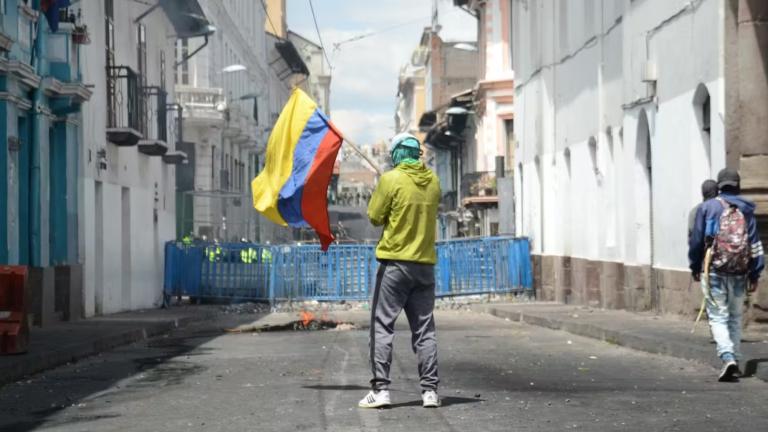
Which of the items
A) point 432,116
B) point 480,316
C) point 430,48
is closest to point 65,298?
point 480,316

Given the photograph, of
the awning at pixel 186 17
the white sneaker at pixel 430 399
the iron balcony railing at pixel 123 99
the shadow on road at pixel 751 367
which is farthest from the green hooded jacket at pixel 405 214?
the awning at pixel 186 17

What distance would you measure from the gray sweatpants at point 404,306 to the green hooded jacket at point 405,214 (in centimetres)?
9

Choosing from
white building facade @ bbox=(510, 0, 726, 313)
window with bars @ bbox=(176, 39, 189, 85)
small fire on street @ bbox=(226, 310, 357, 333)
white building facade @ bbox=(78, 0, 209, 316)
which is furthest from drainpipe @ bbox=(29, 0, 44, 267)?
window with bars @ bbox=(176, 39, 189, 85)

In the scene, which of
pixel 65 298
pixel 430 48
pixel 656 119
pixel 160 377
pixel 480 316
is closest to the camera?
pixel 160 377

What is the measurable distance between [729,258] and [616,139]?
13043 mm

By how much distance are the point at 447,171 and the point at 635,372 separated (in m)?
58.7

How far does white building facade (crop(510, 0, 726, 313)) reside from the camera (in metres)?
19.8

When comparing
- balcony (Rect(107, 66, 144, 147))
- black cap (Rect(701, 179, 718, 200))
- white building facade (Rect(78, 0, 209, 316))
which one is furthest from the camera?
balcony (Rect(107, 66, 144, 147))

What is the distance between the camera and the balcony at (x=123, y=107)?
27484 millimetres

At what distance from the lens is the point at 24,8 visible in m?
21.1

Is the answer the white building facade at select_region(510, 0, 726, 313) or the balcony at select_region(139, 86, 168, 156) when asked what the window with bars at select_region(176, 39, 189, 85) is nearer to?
the white building facade at select_region(510, 0, 726, 313)

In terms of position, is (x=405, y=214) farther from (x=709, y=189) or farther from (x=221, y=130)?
(x=221, y=130)

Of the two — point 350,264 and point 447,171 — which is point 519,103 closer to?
point 350,264

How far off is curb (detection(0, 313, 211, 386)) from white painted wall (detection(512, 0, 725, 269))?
7.75 metres
